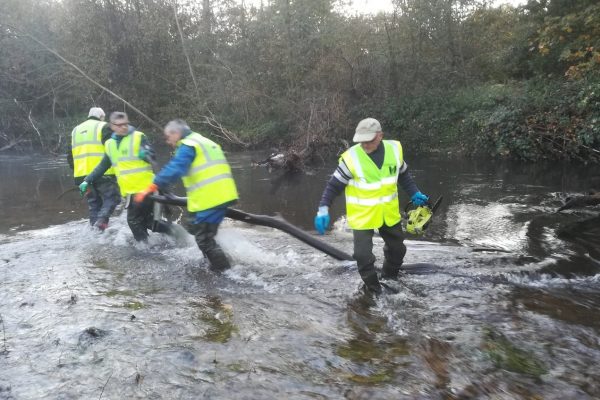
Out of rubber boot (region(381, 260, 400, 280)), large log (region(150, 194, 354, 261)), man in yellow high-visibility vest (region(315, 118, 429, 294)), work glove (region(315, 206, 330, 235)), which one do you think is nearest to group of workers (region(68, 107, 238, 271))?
large log (region(150, 194, 354, 261))

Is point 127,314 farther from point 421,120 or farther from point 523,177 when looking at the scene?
point 421,120

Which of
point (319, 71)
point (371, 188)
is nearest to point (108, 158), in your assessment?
point (371, 188)

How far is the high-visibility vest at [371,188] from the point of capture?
4.48m

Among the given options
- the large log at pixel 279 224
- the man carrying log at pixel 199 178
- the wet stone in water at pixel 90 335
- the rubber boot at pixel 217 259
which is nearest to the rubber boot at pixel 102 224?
the large log at pixel 279 224

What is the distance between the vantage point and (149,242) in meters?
7.09

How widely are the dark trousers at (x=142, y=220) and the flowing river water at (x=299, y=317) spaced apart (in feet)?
0.84

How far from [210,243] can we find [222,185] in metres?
0.75

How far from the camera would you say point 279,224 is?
6.05m

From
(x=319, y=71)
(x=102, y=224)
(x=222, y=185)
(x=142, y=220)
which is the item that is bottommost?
(x=102, y=224)

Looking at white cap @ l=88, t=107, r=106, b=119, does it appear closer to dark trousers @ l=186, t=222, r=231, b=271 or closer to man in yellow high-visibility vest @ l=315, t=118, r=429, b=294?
dark trousers @ l=186, t=222, r=231, b=271

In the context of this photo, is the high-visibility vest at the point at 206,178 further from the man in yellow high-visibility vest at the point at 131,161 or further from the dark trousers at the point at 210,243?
the man in yellow high-visibility vest at the point at 131,161

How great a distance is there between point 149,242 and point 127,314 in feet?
9.33

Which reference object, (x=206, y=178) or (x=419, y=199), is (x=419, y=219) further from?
(x=206, y=178)

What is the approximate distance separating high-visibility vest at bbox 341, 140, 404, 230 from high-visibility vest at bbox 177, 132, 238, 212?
145 cm
